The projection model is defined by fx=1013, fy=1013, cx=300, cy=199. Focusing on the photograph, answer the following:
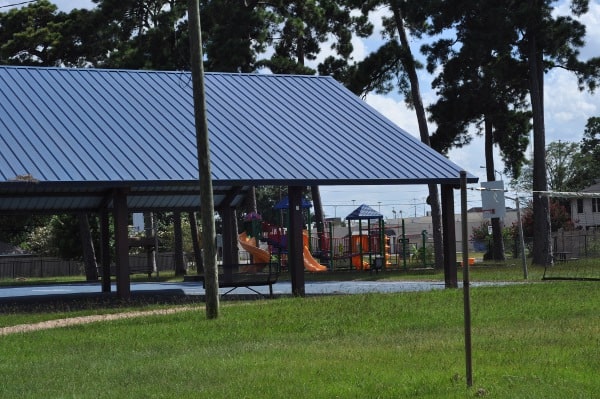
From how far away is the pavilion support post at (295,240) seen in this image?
26.6 meters

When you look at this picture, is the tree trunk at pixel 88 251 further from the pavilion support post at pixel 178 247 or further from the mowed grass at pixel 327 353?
the mowed grass at pixel 327 353

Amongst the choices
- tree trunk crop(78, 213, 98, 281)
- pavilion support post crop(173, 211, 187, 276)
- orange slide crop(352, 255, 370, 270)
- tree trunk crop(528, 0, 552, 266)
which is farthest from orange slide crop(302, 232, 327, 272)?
tree trunk crop(78, 213, 98, 281)

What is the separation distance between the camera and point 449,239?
2792cm

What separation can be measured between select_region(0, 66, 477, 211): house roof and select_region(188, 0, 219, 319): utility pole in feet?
15.5

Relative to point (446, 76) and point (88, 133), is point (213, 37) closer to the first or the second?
point (446, 76)

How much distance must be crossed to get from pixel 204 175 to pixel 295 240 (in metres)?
7.38

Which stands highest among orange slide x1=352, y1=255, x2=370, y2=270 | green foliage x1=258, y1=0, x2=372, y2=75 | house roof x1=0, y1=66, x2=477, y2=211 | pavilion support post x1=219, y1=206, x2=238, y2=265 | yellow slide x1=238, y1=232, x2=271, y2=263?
green foliage x1=258, y1=0, x2=372, y2=75

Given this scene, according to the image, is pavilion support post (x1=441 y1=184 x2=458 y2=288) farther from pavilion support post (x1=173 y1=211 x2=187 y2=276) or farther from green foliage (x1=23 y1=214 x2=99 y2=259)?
green foliage (x1=23 y1=214 x2=99 y2=259)

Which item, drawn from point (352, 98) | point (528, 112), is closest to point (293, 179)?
point (352, 98)

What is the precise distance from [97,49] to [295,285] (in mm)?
30423

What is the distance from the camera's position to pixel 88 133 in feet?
86.8

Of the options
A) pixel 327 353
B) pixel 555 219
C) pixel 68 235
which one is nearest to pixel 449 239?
pixel 327 353

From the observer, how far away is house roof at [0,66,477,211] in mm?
24734

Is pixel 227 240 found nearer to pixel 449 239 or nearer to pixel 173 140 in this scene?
pixel 173 140
